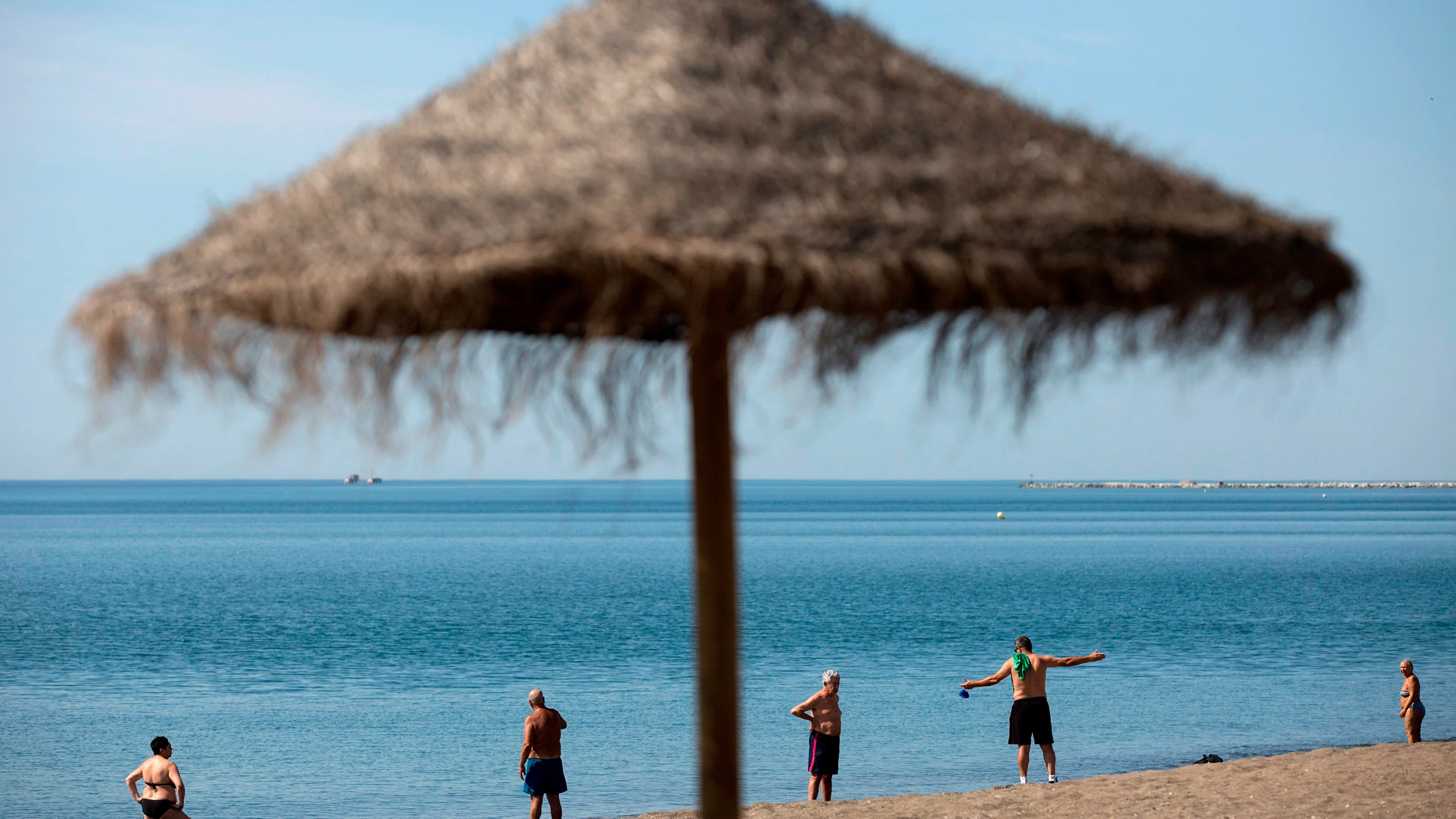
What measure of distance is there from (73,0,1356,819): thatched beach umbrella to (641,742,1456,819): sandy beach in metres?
9.58

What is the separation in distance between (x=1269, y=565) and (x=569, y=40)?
217ft

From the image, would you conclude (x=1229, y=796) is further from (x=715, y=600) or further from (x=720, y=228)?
(x=720, y=228)

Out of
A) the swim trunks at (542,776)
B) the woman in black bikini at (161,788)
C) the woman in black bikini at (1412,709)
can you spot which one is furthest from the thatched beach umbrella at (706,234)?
the woman in black bikini at (1412,709)

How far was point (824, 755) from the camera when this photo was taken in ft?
42.7

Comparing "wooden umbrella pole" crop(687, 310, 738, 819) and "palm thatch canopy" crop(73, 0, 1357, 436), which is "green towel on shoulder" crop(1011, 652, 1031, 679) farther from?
"palm thatch canopy" crop(73, 0, 1357, 436)

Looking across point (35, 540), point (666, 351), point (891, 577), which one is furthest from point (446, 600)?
point (35, 540)

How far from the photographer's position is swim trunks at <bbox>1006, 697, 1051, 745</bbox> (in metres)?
13.0

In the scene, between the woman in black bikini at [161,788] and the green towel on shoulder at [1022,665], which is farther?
the green towel on shoulder at [1022,665]

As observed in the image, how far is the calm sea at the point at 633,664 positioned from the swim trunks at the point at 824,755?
367 cm

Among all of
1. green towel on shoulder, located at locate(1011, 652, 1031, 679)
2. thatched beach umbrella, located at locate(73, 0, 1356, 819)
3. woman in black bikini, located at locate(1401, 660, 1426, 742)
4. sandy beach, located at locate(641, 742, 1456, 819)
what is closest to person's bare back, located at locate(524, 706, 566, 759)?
sandy beach, located at locate(641, 742, 1456, 819)

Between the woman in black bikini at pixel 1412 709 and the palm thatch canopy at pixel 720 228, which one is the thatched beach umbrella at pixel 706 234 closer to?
the palm thatch canopy at pixel 720 228

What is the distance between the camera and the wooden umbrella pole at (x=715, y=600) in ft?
10.7

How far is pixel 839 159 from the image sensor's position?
2.61m

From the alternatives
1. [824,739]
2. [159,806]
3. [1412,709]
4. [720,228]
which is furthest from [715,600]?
[1412,709]
